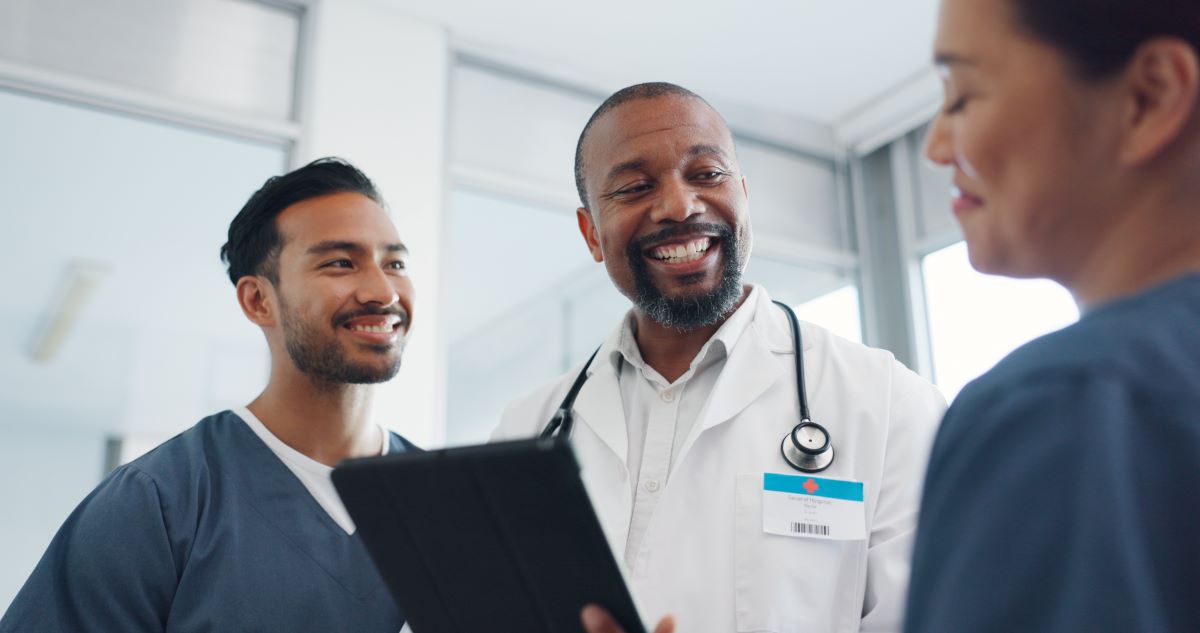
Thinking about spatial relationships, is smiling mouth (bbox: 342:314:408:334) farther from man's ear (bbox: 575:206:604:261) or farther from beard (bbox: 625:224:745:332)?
beard (bbox: 625:224:745:332)

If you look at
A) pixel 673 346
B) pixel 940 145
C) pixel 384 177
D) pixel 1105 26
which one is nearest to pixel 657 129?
pixel 673 346

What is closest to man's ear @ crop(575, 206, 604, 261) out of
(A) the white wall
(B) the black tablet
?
(B) the black tablet

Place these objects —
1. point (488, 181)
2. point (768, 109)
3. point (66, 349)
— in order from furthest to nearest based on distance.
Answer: point (768, 109)
point (488, 181)
point (66, 349)

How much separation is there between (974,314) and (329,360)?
2.54 metres

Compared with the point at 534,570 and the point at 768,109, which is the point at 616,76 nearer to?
the point at 768,109

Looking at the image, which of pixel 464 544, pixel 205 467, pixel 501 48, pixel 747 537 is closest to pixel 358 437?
pixel 205 467

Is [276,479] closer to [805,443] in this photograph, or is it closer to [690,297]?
[690,297]

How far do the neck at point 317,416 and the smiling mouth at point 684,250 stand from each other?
1.89ft

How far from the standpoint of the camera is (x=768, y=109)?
12.4 feet

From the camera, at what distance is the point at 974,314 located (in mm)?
3471

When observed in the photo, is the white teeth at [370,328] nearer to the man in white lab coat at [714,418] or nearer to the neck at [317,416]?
the neck at [317,416]

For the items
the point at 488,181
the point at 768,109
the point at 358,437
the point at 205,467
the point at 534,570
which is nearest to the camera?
the point at 534,570

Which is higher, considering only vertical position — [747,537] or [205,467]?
[205,467]

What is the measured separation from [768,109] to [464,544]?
317cm
